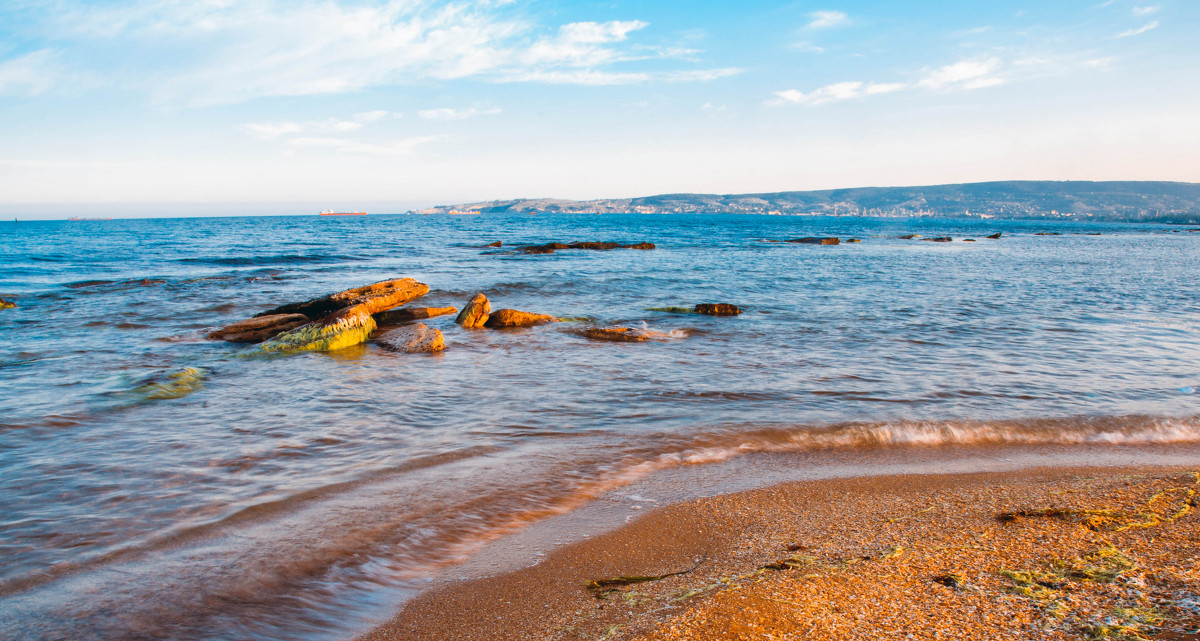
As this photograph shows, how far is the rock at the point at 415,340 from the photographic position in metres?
11.2

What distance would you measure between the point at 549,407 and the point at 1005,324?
467 inches

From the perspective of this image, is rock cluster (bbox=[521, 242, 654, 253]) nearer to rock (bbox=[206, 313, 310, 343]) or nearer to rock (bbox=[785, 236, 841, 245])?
rock (bbox=[785, 236, 841, 245])

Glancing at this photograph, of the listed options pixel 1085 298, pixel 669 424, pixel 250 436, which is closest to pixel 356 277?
pixel 250 436

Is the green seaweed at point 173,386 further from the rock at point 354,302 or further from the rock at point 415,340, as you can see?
the rock at point 354,302

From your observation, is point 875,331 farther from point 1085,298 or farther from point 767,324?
point 1085,298

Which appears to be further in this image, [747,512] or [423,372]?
[423,372]

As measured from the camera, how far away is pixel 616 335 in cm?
1226

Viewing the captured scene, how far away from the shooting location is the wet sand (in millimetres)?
3037

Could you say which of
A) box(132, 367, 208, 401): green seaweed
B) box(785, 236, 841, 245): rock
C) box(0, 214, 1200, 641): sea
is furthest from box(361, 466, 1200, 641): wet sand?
box(785, 236, 841, 245): rock

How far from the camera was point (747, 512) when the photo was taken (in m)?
4.72

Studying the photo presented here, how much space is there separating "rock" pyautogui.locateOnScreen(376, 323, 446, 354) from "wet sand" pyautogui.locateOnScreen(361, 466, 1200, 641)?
753 centimetres

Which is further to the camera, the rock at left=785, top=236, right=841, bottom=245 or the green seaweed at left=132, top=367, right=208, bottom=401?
the rock at left=785, top=236, right=841, bottom=245

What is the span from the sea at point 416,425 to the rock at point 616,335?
25 cm

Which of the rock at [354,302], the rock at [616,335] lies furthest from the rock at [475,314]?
the rock at [616,335]
